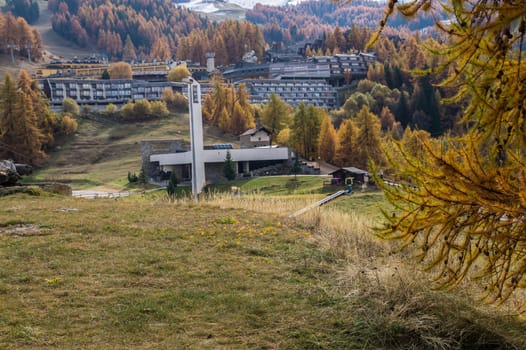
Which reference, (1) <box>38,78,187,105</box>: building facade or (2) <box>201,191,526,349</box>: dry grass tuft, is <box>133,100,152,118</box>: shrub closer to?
(1) <box>38,78,187,105</box>: building facade

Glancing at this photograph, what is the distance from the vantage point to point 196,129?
4194cm

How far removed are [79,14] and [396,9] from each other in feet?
630

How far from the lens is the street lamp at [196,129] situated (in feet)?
125

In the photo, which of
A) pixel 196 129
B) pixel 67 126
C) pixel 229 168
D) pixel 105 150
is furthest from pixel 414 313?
pixel 67 126

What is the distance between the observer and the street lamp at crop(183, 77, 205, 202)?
37981mm

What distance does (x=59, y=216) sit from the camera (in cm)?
1191

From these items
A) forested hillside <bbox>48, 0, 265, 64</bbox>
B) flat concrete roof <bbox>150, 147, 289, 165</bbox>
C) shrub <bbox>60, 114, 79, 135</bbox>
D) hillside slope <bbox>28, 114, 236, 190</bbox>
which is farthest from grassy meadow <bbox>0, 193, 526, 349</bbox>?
forested hillside <bbox>48, 0, 265, 64</bbox>

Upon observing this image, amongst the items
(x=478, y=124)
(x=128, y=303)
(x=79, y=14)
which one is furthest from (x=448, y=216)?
(x=79, y=14)

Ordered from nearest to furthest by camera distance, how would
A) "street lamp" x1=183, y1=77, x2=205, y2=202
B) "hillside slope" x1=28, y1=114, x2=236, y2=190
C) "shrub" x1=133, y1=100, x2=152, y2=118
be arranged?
1. "street lamp" x1=183, y1=77, x2=205, y2=202
2. "hillside slope" x1=28, y1=114, x2=236, y2=190
3. "shrub" x1=133, y1=100, x2=152, y2=118

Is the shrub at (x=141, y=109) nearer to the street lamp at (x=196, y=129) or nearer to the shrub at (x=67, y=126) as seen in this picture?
the shrub at (x=67, y=126)

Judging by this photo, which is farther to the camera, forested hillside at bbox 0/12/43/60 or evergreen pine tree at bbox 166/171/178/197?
forested hillside at bbox 0/12/43/60

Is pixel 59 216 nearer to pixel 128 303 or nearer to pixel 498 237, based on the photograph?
pixel 128 303

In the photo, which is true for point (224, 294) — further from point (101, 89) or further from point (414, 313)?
point (101, 89)

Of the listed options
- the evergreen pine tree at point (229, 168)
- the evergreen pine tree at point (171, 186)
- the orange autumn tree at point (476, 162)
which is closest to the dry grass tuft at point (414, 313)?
the orange autumn tree at point (476, 162)
